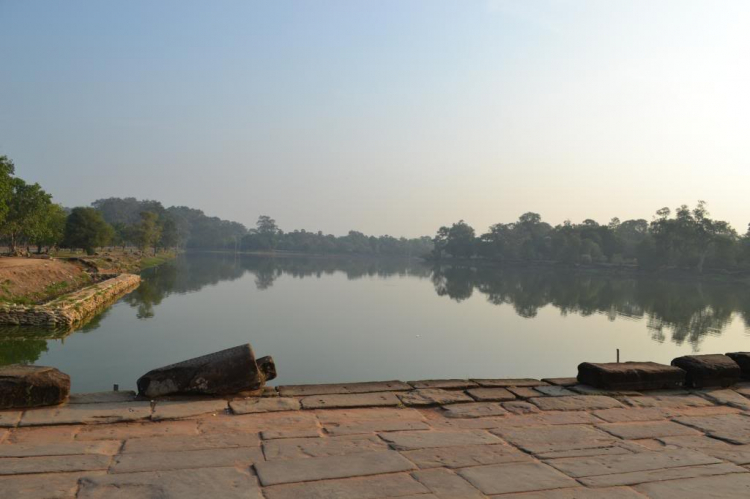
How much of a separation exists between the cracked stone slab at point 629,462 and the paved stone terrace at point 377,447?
0.02 metres

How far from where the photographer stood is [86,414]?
4602 mm

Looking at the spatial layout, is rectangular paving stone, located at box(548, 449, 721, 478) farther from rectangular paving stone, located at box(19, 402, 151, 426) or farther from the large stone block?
rectangular paving stone, located at box(19, 402, 151, 426)

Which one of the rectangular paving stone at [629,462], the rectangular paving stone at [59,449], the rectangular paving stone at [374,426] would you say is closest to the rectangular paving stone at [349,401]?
the rectangular paving stone at [374,426]

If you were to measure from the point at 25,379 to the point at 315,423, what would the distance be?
259 centimetres

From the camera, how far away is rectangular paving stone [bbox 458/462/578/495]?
3502 mm

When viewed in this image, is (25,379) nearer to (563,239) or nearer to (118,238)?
(118,238)

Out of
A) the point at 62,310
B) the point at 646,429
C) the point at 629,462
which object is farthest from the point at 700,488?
the point at 62,310

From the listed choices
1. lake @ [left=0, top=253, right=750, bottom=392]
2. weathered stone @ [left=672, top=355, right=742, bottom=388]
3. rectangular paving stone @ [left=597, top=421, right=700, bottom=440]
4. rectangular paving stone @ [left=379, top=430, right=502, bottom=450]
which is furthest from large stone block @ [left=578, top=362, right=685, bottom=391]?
lake @ [left=0, top=253, right=750, bottom=392]

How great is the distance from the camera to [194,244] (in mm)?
153625

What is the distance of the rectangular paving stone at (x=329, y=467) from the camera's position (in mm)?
3512

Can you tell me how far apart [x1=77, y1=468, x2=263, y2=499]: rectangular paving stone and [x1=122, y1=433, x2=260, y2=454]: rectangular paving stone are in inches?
18.2

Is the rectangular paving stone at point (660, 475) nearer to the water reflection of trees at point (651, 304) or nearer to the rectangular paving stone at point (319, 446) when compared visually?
the rectangular paving stone at point (319, 446)

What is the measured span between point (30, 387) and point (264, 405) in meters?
2.05

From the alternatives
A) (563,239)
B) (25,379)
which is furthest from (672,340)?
(563,239)
